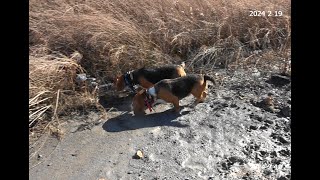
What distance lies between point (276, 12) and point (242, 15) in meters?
0.59

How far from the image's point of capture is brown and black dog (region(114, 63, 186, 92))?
6133 mm

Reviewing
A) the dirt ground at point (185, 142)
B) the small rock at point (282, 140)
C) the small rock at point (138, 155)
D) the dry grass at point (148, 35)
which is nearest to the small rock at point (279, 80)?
the dirt ground at point (185, 142)

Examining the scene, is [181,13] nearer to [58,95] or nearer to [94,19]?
[94,19]

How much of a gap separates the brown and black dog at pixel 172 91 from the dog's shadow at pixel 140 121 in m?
0.11

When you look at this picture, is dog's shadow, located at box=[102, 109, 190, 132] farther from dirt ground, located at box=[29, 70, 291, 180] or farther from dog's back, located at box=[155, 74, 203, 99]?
dog's back, located at box=[155, 74, 203, 99]

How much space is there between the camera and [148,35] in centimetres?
712

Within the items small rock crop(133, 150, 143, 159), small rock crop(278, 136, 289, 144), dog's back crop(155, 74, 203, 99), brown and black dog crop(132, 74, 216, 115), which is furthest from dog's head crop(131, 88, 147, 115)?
small rock crop(278, 136, 289, 144)

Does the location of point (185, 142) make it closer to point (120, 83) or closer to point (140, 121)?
point (140, 121)

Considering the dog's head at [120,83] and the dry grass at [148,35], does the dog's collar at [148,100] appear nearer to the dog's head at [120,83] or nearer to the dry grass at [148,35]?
the dog's head at [120,83]

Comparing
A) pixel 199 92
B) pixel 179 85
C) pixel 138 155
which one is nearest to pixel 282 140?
pixel 199 92

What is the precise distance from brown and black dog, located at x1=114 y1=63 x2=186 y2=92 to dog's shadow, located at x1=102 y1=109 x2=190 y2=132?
62 cm

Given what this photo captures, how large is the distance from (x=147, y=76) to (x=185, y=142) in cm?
159

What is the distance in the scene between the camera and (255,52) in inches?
275
